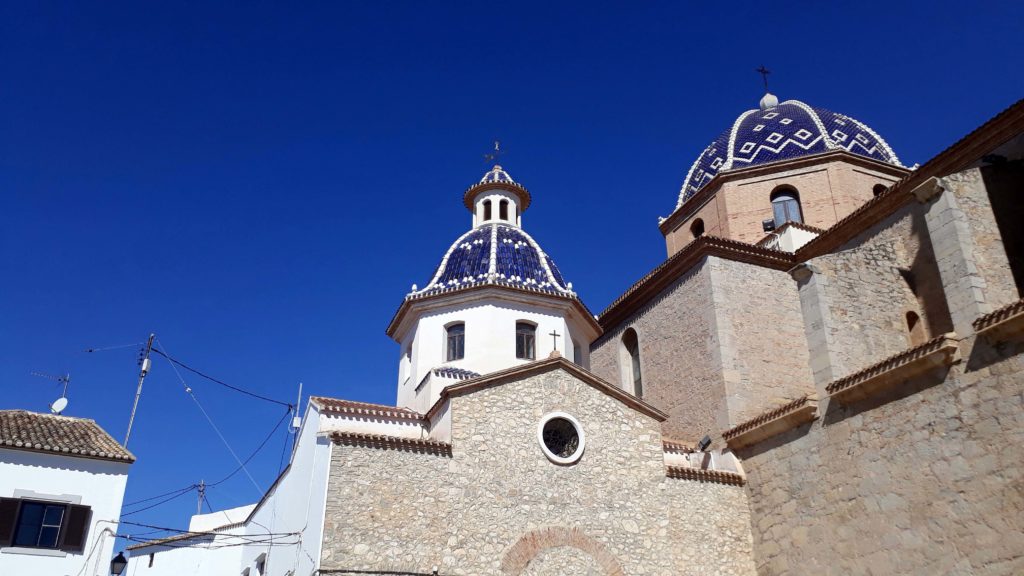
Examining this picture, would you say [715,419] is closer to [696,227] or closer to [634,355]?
[634,355]

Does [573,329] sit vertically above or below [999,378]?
above

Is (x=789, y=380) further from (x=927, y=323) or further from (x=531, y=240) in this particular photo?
(x=531, y=240)

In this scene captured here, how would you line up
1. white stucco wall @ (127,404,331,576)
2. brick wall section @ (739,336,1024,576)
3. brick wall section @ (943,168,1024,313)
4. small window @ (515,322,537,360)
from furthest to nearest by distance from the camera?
small window @ (515,322,537,360) → white stucco wall @ (127,404,331,576) → brick wall section @ (943,168,1024,313) → brick wall section @ (739,336,1024,576)

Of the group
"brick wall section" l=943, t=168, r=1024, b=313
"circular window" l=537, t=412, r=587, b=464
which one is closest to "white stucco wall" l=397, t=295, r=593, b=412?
"circular window" l=537, t=412, r=587, b=464

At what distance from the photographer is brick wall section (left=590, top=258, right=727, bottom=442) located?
14797 millimetres

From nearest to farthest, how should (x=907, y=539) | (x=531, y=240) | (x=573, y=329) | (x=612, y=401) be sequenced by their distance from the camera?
(x=907, y=539) < (x=612, y=401) < (x=573, y=329) < (x=531, y=240)

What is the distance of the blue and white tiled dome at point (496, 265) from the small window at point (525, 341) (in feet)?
2.66

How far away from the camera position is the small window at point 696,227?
20.4 metres

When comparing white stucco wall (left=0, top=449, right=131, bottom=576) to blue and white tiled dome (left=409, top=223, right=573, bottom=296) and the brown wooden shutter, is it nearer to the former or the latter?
the brown wooden shutter

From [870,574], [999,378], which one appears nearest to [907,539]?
[870,574]

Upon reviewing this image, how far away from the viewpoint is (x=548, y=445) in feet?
41.3

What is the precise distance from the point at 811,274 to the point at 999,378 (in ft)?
12.8

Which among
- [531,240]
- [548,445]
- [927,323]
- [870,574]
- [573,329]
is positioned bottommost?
[870,574]

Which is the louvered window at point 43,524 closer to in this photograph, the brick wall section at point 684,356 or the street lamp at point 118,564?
the street lamp at point 118,564
